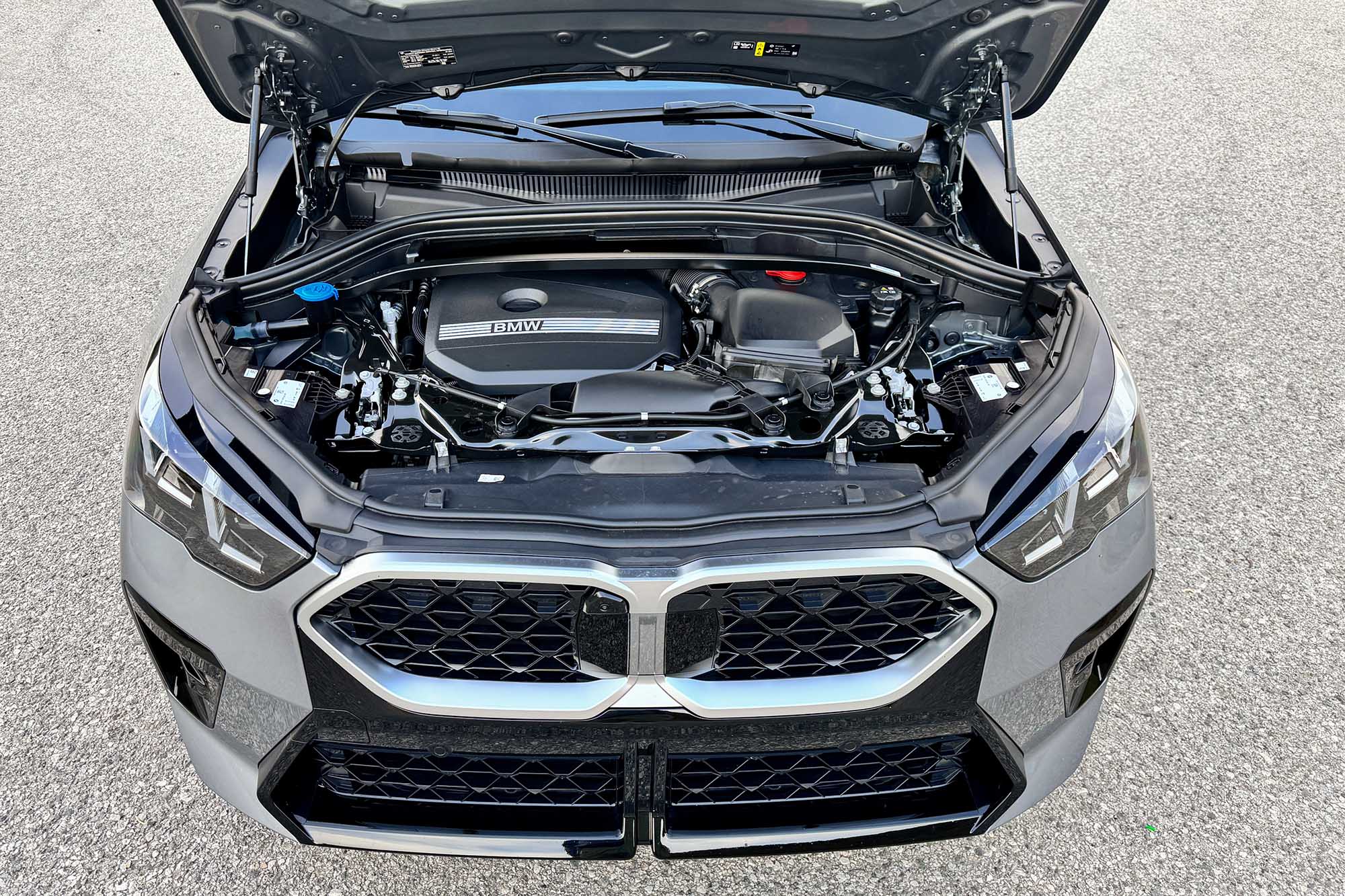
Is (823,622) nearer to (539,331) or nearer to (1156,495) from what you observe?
(539,331)

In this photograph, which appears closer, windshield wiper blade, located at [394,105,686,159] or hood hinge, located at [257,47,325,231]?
hood hinge, located at [257,47,325,231]

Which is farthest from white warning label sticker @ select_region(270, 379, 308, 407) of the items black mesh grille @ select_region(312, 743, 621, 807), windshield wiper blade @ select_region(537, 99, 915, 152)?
windshield wiper blade @ select_region(537, 99, 915, 152)

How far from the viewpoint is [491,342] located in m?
2.13

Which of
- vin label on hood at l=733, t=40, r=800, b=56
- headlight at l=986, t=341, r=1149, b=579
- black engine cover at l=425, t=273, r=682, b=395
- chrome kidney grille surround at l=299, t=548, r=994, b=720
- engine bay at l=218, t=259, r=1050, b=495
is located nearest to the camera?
chrome kidney grille surround at l=299, t=548, r=994, b=720

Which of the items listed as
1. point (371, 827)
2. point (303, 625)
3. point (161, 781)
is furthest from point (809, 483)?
point (161, 781)

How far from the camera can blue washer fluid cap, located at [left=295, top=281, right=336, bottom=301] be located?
2160mm

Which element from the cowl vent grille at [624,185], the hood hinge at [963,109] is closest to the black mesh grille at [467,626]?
the cowl vent grille at [624,185]

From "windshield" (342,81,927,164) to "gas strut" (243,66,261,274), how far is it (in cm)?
28

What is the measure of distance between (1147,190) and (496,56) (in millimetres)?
3605

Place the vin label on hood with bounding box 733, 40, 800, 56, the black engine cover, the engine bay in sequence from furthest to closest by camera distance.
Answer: the vin label on hood with bounding box 733, 40, 800, 56 < the black engine cover < the engine bay

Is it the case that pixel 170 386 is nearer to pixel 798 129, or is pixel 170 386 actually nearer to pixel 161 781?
pixel 161 781

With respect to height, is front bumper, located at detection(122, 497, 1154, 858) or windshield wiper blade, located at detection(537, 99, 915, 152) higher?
windshield wiper blade, located at detection(537, 99, 915, 152)

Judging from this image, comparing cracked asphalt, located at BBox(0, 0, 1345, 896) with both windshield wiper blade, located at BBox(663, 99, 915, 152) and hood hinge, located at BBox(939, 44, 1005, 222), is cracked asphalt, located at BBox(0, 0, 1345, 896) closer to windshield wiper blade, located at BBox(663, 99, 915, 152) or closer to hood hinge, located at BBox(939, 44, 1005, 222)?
hood hinge, located at BBox(939, 44, 1005, 222)

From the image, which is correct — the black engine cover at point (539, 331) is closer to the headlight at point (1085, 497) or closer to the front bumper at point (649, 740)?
the front bumper at point (649, 740)
